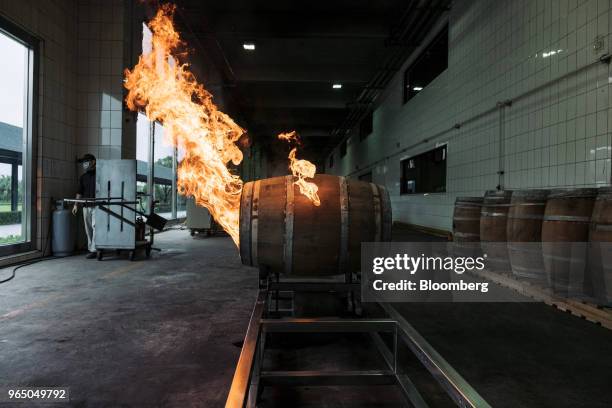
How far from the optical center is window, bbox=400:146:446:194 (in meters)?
7.85

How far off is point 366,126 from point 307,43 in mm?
7613

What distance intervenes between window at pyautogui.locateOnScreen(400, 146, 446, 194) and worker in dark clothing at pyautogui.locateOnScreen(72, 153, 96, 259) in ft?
23.7

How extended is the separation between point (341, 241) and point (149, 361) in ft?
5.06

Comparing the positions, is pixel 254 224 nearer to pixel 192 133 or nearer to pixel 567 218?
pixel 192 133

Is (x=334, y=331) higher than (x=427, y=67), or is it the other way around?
(x=427, y=67)

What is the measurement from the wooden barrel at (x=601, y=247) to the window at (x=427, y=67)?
5.90m

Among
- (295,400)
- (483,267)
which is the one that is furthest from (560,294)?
(295,400)

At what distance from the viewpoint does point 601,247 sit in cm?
281

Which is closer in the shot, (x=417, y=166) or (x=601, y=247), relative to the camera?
(x=601, y=247)

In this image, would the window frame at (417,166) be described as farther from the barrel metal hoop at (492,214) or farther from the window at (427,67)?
the barrel metal hoop at (492,214)

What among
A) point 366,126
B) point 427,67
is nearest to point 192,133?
point 427,67

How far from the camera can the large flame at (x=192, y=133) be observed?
3750 millimetres

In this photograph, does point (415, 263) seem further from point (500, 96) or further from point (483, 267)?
point (500, 96)

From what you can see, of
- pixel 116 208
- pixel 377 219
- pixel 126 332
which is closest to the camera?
pixel 377 219
